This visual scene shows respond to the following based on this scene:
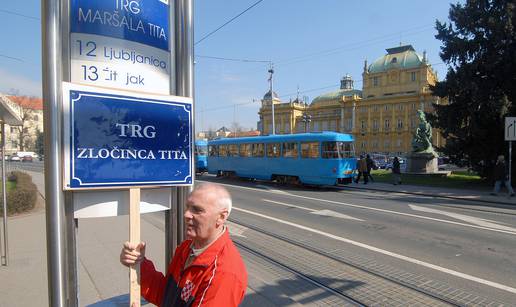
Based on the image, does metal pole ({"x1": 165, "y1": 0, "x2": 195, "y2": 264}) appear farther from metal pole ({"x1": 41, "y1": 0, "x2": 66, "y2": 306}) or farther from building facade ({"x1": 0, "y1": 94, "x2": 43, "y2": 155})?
building facade ({"x1": 0, "y1": 94, "x2": 43, "y2": 155})

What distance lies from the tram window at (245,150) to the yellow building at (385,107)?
65.7 meters

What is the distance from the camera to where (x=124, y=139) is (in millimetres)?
2312

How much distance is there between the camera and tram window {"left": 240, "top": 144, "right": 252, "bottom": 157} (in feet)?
73.2

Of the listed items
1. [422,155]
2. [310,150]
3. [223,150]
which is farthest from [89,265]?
[422,155]

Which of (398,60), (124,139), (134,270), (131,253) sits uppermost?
(398,60)

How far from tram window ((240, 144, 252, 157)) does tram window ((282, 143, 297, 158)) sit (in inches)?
125

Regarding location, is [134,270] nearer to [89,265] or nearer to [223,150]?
[89,265]

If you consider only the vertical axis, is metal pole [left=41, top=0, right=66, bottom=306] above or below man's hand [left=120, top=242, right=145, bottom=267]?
above

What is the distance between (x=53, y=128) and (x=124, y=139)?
40cm

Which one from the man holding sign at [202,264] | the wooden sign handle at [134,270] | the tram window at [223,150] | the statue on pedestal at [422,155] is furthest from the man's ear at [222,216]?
the statue on pedestal at [422,155]

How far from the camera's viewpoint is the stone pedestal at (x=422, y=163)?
27.5 m

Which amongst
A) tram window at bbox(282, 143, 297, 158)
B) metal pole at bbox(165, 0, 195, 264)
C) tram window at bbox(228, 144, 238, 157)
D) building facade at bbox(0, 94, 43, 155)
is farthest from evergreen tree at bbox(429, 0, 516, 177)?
building facade at bbox(0, 94, 43, 155)

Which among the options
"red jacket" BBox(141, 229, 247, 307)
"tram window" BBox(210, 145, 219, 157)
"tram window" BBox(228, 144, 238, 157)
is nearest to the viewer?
"red jacket" BBox(141, 229, 247, 307)

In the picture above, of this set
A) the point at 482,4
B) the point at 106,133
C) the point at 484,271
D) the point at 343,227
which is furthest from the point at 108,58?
the point at 482,4
